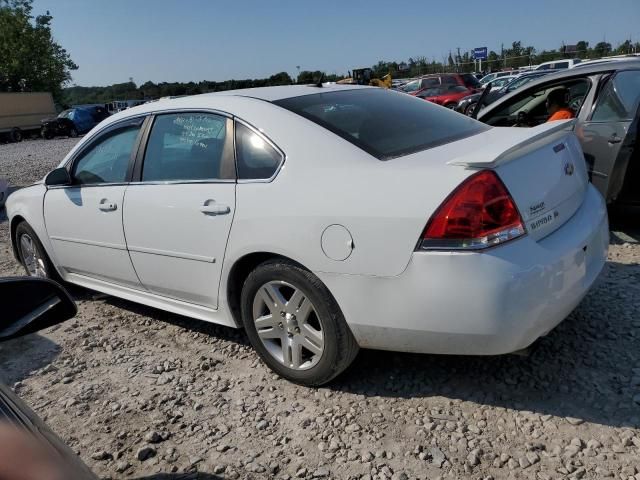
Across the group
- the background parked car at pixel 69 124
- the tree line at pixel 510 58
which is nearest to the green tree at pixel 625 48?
the tree line at pixel 510 58

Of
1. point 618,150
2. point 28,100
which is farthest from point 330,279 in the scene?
point 28,100

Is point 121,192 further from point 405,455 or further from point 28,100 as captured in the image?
point 28,100

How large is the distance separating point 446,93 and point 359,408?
2046 cm

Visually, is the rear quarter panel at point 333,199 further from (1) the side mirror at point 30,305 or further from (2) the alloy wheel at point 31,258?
(2) the alloy wheel at point 31,258

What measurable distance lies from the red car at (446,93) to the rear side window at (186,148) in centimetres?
1833

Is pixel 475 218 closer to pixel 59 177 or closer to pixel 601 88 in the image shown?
pixel 59 177

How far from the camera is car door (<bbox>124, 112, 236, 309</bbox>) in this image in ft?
10.1

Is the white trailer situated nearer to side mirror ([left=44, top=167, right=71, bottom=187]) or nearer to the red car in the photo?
the red car

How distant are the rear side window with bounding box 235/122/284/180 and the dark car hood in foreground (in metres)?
1.79

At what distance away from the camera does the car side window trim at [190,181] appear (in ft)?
10.1

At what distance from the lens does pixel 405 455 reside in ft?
7.90

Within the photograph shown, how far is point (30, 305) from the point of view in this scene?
1617mm

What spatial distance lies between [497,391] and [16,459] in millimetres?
2290

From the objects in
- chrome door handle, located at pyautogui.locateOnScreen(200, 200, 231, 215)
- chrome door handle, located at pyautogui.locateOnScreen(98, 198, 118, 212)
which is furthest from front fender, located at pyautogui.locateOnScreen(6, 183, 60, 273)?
chrome door handle, located at pyautogui.locateOnScreen(200, 200, 231, 215)
